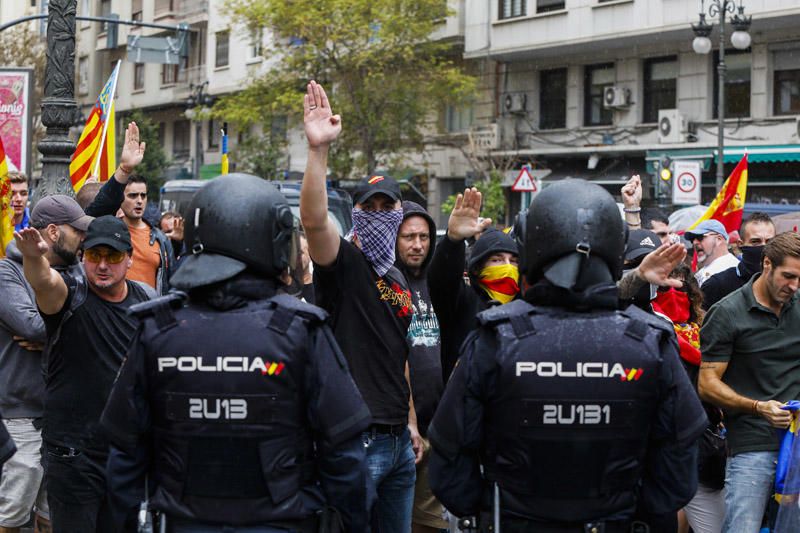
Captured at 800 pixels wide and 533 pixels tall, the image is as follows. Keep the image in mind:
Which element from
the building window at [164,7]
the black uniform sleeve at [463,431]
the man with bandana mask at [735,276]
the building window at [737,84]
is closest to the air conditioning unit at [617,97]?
the building window at [737,84]

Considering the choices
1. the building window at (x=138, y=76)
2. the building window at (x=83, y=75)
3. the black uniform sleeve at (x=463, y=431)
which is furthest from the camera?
the building window at (x=83, y=75)

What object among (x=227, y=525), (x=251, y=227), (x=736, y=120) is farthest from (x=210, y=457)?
(x=736, y=120)

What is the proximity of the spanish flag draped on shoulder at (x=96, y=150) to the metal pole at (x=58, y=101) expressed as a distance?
698mm

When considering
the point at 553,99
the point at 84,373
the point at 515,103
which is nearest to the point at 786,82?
the point at 553,99

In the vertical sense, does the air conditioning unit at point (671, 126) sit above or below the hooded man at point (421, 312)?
above

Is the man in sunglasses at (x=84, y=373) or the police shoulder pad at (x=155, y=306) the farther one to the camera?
the man in sunglasses at (x=84, y=373)

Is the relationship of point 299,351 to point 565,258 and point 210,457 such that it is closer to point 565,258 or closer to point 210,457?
point 210,457

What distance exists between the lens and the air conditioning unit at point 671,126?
26.9m

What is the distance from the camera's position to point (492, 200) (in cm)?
2723

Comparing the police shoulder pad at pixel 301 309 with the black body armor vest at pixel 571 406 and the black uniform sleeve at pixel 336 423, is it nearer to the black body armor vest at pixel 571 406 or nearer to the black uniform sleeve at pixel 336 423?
the black uniform sleeve at pixel 336 423

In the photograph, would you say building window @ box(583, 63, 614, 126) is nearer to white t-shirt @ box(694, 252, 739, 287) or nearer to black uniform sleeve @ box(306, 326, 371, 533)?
white t-shirt @ box(694, 252, 739, 287)

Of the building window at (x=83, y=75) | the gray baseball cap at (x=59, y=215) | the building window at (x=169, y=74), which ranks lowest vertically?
the gray baseball cap at (x=59, y=215)

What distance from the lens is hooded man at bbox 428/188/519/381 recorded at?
558 centimetres

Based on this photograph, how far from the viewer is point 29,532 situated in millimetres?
7680
